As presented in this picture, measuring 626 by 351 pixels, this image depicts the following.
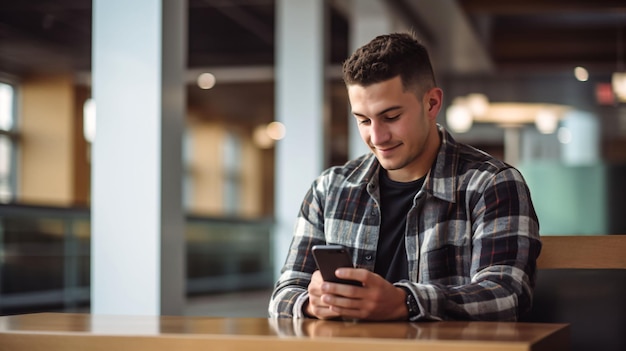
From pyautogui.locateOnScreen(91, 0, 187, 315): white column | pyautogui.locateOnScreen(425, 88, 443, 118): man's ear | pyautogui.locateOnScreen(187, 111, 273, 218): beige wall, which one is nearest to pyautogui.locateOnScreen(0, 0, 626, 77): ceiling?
pyautogui.locateOnScreen(91, 0, 187, 315): white column

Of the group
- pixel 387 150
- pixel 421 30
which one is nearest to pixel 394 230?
pixel 387 150

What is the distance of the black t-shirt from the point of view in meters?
2.00

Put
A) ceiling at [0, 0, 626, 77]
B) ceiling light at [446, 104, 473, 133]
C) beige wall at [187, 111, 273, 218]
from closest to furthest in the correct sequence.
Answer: ceiling at [0, 0, 626, 77] → ceiling light at [446, 104, 473, 133] → beige wall at [187, 111, 273, 218]

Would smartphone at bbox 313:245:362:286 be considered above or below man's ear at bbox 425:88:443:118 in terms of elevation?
below

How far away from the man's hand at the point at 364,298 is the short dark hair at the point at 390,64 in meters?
0.48

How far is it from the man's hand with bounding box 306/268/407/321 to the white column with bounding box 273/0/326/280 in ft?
15.5

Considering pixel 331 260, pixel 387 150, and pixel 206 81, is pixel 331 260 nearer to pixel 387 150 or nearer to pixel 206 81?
pixel 387 150

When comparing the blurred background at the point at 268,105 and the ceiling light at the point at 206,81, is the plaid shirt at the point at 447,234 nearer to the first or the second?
the blurred background at the point at 268,105

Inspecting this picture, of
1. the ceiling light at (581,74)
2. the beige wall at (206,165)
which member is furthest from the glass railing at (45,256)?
the beige wall at (206,165)

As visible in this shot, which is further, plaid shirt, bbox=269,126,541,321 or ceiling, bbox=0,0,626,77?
ceiling, bbox=0,0,626,77

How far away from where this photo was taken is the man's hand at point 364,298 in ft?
5.18

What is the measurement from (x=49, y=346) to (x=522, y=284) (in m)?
0.90

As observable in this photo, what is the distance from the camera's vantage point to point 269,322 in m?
1.60

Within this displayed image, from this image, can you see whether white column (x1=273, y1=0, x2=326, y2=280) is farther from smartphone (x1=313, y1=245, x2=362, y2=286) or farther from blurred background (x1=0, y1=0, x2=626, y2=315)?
smartphone (x1=313, y1=245, x2=362, y2=286)
